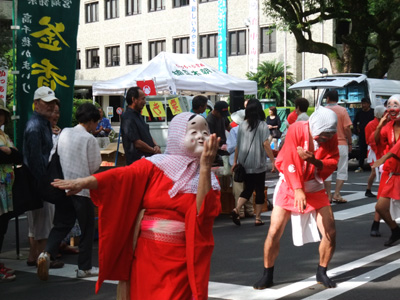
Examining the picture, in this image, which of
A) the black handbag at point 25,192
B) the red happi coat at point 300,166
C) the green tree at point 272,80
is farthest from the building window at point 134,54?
the red happi coat at point 300,166

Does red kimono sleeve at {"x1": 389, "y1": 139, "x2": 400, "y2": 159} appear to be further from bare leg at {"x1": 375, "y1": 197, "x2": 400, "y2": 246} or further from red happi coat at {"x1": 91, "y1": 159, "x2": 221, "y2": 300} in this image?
red happi coat at {"x1": 91, "y1": 159, "x2": 221, "y2": 300}

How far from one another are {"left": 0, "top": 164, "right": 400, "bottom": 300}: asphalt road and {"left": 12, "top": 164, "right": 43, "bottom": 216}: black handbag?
2.39 feet

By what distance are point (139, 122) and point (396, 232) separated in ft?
11.5

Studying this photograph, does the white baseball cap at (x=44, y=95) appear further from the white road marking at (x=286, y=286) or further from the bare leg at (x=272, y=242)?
the bare leg at (x=272, y=242)

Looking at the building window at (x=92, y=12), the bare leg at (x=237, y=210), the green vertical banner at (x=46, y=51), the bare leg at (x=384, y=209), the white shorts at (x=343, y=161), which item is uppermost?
the building window at (x=92, y=12)

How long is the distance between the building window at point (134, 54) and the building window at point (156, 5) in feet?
9.29

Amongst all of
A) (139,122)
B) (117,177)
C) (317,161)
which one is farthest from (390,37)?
(117,177)

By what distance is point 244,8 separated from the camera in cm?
4128

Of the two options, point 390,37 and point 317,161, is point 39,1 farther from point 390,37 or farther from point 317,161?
point 390,37

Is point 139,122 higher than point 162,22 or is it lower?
lower

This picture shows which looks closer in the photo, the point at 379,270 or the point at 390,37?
the point at 379,270

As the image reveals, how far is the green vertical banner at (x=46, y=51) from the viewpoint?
8133 mm

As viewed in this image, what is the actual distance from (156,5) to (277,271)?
42.0 metres

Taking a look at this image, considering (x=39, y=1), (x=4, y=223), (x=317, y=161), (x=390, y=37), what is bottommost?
(x=4, y=223)
